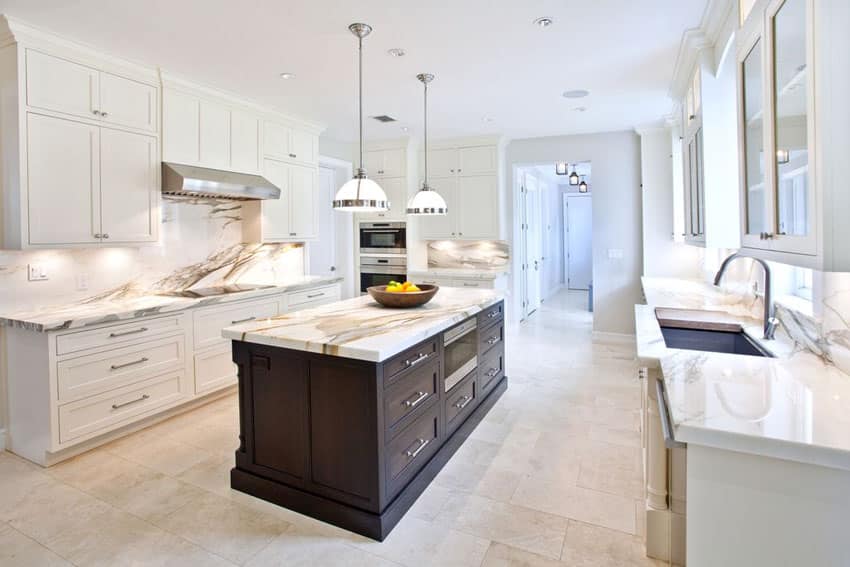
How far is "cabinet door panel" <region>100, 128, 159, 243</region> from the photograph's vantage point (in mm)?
3242

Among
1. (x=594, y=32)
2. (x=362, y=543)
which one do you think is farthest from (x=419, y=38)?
(x=362, y=543)

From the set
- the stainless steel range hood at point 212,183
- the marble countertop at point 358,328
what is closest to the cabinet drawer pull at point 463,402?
the marble countertop at point 358,328

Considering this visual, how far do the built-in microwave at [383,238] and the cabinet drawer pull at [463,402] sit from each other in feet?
11.0

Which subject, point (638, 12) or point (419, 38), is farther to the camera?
point (419, 38)

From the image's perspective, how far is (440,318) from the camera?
269cm

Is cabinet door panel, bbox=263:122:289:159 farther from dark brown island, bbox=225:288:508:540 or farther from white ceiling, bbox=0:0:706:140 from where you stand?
→ dark brown island, bbox=225:288:508:540

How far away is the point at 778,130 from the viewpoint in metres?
1.52

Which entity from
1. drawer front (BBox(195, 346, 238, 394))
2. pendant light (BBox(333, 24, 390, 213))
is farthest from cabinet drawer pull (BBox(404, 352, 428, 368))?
drawer front (BBox(195, 346, 238, 394))

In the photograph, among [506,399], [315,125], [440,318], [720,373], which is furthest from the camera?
[315,125]

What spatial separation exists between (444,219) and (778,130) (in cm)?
492

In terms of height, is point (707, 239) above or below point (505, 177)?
below

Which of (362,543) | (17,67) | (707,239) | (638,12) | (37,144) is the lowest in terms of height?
(362,543)

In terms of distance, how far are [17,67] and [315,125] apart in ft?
8.90

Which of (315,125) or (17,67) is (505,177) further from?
(17,67)
